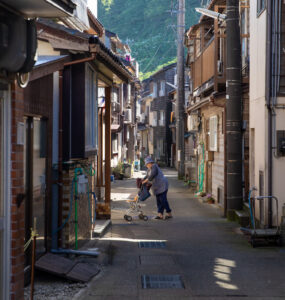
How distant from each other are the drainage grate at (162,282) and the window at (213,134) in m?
11.4

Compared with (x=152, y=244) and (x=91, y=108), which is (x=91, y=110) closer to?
(x=91, y=108)

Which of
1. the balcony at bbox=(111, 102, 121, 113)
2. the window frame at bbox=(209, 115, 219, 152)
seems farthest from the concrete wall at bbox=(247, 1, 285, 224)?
the balcony at bbox=(111, 102, 121, 113)

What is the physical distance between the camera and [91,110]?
11.4m

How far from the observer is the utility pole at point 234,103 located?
13992mm

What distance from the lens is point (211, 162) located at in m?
21.2

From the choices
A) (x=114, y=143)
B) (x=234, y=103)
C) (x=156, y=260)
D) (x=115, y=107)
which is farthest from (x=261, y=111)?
(x=114, y=143)

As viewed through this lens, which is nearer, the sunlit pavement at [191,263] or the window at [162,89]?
the sunlit pavement at [191,263]

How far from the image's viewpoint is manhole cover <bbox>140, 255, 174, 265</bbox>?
30.3 ft

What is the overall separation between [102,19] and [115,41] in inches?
1738

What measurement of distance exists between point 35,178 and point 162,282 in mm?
2476

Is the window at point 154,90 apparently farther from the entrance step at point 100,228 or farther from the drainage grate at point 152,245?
the drainage grate at point 152,245

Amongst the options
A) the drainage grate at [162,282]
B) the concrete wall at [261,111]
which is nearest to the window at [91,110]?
the drainage grate at [162,282]

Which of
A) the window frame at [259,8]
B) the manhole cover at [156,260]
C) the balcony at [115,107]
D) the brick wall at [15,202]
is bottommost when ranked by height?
the manhole cover at [156,260]

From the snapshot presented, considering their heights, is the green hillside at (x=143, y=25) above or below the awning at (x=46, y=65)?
above
